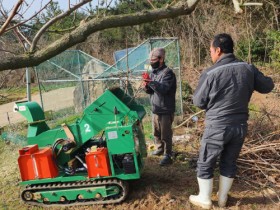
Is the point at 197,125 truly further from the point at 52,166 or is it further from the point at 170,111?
the point at 52,166

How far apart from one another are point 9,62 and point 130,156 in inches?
99.2

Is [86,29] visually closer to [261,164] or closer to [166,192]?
[166,192]

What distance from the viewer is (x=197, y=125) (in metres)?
7.33

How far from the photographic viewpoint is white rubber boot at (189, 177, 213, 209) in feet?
14.4

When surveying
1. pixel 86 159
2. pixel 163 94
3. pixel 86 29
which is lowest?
pixel 86 159

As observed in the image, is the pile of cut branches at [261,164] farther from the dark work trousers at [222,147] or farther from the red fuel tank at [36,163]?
the red fuel tank at [36,163]

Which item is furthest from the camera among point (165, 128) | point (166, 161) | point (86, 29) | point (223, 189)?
point (166, 161)

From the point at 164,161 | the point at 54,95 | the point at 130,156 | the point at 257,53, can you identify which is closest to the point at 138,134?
the point at 130,156

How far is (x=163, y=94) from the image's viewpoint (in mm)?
5844

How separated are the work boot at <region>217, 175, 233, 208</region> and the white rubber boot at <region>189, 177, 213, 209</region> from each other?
0.13 metres

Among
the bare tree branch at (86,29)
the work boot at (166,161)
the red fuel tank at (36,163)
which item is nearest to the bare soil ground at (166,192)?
the work boot at (166,161)

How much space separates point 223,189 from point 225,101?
116 cm

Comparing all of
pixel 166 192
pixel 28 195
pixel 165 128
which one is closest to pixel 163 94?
pixel 165 128

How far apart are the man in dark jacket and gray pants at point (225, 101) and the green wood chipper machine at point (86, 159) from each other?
0.97 metres
